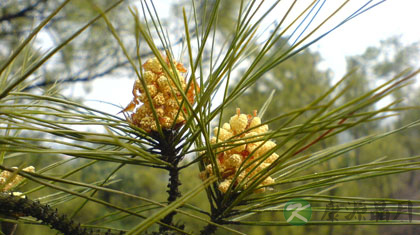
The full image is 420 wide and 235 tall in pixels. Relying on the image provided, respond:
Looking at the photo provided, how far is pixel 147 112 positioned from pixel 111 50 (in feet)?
4.86

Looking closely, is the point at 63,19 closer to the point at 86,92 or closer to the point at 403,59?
the point at 86,92

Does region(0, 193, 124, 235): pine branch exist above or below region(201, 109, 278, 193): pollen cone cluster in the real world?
below

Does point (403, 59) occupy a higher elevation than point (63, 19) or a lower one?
higher

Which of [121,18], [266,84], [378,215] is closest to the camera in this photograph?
[378,215]

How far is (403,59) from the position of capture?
1965 mm

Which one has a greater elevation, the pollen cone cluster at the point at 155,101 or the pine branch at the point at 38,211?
the pollen cone cluster at the point at 155,101

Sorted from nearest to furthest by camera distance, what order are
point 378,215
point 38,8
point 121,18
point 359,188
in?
point 378,215 < point 38,8 < point 121,18 < point 359,188

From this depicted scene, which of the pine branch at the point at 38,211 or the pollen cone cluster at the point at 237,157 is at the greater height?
the pollen cone cluster at the point at 237,157

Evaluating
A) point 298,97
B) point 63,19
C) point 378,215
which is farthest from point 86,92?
point 378,215

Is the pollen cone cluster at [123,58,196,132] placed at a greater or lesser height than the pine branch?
greater

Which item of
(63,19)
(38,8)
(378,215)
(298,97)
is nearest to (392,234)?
(298,97)

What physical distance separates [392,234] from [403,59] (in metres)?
1.07

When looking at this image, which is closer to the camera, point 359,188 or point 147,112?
point 147,112

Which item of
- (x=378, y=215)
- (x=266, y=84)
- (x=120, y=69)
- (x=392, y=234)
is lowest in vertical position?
(x=378, y=215)
